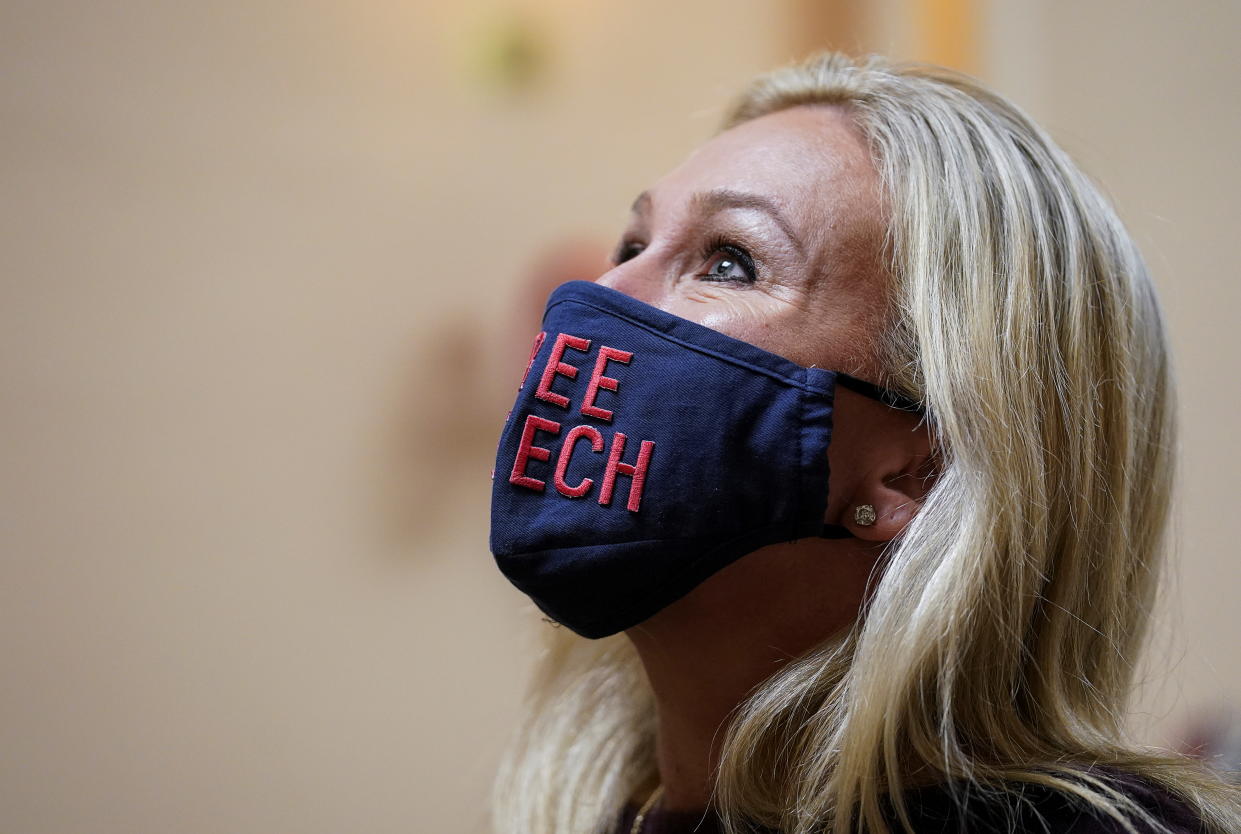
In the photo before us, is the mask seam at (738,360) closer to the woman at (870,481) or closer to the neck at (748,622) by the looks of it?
the woman at (870,481)

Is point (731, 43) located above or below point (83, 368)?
above

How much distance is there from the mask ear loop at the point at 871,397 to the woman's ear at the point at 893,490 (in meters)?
0.01

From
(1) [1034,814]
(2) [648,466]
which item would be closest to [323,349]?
(2) [648,466]

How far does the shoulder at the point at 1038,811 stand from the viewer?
3.12 ft

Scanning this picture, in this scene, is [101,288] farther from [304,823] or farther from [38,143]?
[304,823]

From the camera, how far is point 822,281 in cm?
113

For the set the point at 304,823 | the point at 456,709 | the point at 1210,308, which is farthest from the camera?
the point at 1210,308

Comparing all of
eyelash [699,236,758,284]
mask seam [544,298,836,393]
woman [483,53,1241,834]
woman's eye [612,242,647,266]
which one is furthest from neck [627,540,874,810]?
woman's eye [612,242,647,266]

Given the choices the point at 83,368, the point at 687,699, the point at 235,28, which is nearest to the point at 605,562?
the point at 687,699

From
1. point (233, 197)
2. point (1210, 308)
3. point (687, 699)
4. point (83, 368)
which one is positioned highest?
point (233, 197)

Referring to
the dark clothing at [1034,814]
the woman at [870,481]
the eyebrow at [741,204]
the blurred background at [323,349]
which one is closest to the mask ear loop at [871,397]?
the woman at [870,481]

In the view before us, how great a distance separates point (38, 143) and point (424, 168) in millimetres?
657

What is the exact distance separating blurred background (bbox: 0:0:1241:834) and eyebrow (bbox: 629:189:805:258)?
19.1 inches

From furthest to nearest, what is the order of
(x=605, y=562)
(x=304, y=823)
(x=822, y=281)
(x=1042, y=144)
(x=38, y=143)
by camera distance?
(x=304, y=823)
(x=38, y=143)
(x=1042, y=144)
(x=822, y=281)
(x=605, y=562)
